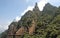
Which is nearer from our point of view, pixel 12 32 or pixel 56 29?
pixel 56 29

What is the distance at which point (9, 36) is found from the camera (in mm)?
67062

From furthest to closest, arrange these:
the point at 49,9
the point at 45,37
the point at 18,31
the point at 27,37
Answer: the point at 49,9 → the point at 18,31 → the point at 27,37 → the point at 45,37

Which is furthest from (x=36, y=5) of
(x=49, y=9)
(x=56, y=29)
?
(x=56, y=29)

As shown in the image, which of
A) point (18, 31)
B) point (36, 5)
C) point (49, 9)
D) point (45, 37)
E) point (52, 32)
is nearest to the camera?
point (52, 32)

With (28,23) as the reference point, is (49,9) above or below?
above

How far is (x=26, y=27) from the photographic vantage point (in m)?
65.8

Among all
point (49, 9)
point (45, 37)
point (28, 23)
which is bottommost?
point (45, 37)

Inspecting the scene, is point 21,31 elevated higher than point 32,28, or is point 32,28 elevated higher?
point 32,28

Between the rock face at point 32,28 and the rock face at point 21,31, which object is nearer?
the rock face at point 21,31

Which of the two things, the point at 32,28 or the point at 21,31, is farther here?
the point at 32,28

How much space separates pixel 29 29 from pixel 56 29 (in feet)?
46.2

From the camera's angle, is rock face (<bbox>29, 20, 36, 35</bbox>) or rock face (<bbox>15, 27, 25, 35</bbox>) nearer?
rock face (<bbox>15, 27, 25, 35</bbox>)

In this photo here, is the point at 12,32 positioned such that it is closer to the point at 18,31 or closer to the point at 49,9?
the point at 18,31

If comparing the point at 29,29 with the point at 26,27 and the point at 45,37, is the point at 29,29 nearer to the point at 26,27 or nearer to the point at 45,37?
the point at 26,27
